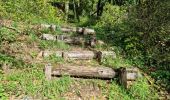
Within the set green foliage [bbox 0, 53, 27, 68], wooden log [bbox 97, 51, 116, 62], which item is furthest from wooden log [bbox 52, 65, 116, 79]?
wooden log [bbox 97, 51, 116, 62]

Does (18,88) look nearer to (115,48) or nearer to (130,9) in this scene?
(115,48)

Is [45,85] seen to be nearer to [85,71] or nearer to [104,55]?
[85,71]

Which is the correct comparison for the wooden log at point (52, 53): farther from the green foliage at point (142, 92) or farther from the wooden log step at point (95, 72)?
the green foliage at point (142, 92)

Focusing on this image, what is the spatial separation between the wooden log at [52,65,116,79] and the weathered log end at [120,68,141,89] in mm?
361

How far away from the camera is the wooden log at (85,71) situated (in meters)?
9.16

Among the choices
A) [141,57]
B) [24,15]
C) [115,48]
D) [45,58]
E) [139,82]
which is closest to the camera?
[139,82]

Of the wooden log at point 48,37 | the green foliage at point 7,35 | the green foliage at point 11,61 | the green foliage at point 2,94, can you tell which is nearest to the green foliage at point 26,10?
the green foliage at point 7,35

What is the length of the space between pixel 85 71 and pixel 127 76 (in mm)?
1179

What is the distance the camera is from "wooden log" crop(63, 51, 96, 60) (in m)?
10.7

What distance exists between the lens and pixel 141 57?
11.4 metres

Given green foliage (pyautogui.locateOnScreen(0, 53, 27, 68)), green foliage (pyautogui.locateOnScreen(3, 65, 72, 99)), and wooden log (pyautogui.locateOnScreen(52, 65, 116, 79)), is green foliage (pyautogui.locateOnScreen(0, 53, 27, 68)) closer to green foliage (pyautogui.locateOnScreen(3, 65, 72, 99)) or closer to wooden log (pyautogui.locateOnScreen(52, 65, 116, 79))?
green foliage (pyautogui.locateOnScreen(3, 65, 72, 99))

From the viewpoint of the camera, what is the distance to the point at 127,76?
30.0ft

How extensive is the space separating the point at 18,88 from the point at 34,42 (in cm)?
371

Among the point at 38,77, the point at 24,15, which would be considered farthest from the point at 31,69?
the point at 24,15
